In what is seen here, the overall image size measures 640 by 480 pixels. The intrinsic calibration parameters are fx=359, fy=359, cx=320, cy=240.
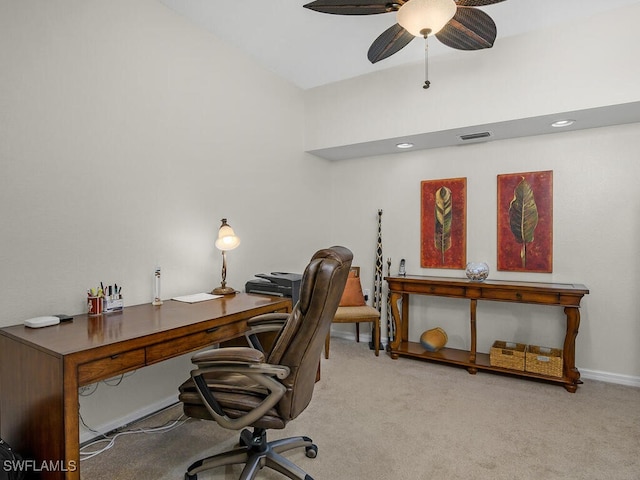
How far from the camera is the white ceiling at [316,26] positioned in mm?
2459

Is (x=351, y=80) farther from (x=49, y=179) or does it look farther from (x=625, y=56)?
(x=49, y=179)

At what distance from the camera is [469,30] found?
81.1 inches

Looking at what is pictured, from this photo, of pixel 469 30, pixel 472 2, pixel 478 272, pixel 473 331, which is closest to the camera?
pixel 472 2

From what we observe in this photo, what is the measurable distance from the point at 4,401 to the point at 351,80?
3523mm

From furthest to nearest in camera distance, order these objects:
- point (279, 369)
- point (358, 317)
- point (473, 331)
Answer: point (358, 317) < point (473, 331) < point (279, 369)

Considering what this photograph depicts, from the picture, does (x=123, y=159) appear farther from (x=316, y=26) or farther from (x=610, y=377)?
(x=610, y=377)

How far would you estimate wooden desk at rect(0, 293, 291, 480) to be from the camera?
4.34ft

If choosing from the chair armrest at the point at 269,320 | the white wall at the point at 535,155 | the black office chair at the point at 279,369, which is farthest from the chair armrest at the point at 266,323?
the white wall at the point at 535,155

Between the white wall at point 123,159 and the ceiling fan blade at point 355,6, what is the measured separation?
4.00ft

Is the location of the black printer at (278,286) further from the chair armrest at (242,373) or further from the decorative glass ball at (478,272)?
the decorative glass ball at (478,272)

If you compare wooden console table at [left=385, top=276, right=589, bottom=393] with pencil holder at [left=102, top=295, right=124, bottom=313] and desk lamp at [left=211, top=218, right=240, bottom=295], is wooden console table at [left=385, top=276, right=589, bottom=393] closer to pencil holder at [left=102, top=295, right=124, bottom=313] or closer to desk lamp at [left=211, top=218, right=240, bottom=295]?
desk lamp at [left=211, top=218, right=240, bottom=295]

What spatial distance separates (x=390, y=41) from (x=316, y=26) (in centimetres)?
79

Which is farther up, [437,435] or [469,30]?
[469,30]

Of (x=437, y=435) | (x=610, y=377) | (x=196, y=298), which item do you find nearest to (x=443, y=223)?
(x=610, y=377)
